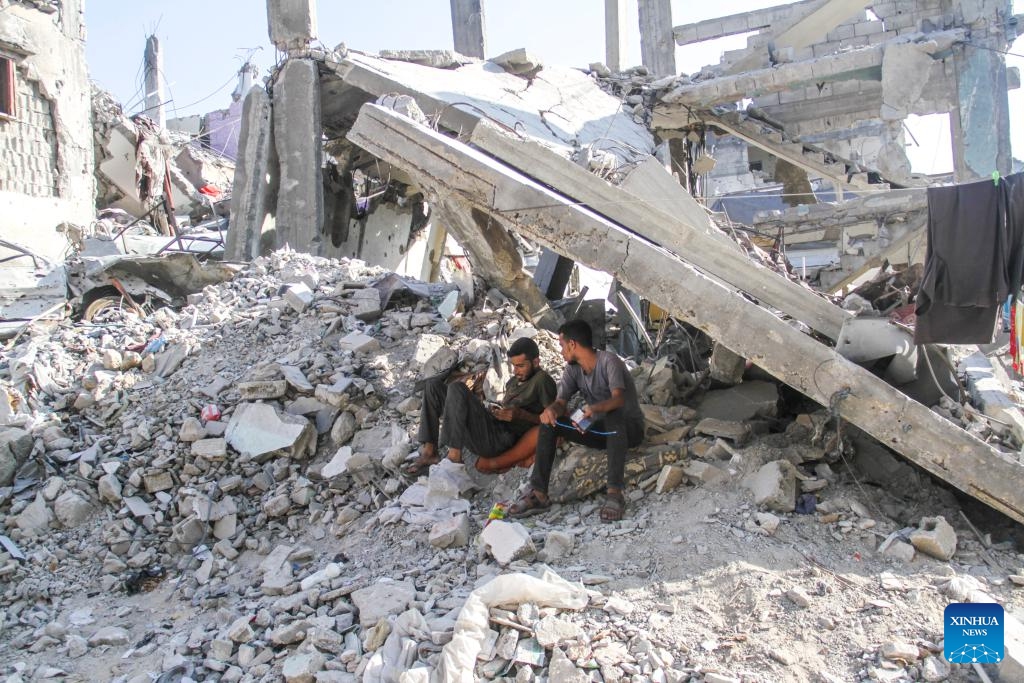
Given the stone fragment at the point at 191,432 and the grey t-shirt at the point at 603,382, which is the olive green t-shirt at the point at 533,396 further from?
the stone fragment at the point at 191,432

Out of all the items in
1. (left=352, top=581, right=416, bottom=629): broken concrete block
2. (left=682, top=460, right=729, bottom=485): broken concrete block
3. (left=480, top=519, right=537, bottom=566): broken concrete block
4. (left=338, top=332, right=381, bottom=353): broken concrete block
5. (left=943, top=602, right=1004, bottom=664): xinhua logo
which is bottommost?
(left=352, top=581, right=416, bottom=629): broken concrete block

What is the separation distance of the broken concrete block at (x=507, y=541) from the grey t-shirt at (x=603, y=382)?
0.85 meters

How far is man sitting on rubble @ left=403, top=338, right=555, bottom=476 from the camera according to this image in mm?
5168

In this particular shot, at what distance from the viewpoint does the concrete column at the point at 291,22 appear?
408 inches

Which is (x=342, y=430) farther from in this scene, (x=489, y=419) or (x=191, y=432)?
(x=489, y=419)

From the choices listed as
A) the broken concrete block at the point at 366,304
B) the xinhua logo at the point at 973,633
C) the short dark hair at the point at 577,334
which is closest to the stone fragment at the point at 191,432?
the broken concrete block at the point at 366,304

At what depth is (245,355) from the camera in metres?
6.81

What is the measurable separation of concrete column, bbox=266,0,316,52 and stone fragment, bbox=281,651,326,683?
882cm

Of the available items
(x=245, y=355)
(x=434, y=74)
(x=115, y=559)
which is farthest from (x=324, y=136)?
(x=115, y=559)

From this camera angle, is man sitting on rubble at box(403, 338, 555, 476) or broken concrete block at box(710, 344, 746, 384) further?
broken concrete block at box(710, 344, 746, 384)

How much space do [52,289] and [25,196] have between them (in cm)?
625

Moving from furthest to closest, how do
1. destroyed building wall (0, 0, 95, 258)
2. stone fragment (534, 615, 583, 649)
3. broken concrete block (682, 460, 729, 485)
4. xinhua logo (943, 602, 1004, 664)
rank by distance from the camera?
destroyed building wall (0, 0, 95, 258), broken concrete block (682, 460, 729, 485), stone fragment (534, 615, 583, 649), xinhua logo (943, 602, 1004, 664)

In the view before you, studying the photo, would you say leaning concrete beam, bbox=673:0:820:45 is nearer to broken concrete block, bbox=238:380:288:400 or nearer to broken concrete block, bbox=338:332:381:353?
broken concrete block, bbox=338:332:381:353

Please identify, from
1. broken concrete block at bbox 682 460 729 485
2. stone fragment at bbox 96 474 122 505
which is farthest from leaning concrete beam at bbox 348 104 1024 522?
stone fragment at bbox 96 474 122 505
